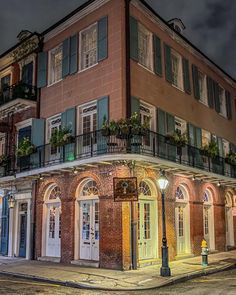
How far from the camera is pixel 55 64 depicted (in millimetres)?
18094

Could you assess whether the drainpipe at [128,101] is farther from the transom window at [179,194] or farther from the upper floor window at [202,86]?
the upper floor window at [202,86]

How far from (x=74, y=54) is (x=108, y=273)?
9469mm

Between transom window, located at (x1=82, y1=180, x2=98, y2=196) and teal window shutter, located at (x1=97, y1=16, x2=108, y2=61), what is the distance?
16.9ft

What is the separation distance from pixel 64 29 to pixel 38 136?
17.0 ft

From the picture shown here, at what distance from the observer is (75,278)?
11797mm

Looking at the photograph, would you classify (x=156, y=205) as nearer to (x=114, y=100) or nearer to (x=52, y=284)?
(x=114, y=100)

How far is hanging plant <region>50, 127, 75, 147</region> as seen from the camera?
608 inches

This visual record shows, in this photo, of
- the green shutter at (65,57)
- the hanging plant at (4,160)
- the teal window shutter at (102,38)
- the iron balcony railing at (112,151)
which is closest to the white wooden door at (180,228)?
the iron balcony railing at (112,151)

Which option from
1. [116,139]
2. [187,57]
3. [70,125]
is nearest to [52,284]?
[116,139]

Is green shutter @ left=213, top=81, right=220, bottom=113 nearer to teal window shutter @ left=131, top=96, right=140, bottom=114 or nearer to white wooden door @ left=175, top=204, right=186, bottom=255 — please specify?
white wooden door @ left=175, top=204, right=186, bottom=255

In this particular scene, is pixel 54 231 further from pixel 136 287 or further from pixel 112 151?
pixel 136 287

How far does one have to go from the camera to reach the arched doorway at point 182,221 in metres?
17.0

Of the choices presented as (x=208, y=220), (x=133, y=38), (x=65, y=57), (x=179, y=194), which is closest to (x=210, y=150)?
(x=179, y=194)

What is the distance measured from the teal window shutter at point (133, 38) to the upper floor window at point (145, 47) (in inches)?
24.1
